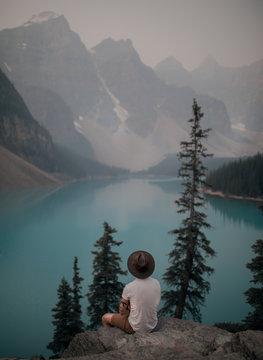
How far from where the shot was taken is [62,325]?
34.5 ft

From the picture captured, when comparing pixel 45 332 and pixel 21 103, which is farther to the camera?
pixel 21 103

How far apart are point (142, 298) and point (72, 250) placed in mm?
23528

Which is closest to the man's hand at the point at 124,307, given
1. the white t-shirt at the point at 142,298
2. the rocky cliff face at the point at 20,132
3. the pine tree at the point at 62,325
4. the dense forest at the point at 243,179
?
the white t-shirt at the point at 142,298

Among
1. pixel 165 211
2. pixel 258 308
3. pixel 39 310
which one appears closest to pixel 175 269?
pixel 258 308

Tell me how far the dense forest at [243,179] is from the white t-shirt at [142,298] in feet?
215

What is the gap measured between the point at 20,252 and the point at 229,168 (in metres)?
68.1

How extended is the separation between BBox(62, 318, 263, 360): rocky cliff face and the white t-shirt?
1.02 feet

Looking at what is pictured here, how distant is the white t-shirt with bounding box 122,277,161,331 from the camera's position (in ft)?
15.4

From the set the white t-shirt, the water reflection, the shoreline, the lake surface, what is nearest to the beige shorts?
the white t-shirt

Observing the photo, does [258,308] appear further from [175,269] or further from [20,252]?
[20,252]

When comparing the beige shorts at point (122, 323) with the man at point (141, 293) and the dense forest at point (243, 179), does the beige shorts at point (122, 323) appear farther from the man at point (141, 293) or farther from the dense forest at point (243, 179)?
the dense forest at point (243, 179)

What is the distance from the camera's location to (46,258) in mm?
23906

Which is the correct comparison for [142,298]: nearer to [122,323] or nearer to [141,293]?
[141,293]

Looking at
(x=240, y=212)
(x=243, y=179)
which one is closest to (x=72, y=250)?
(x=240, y=212)
